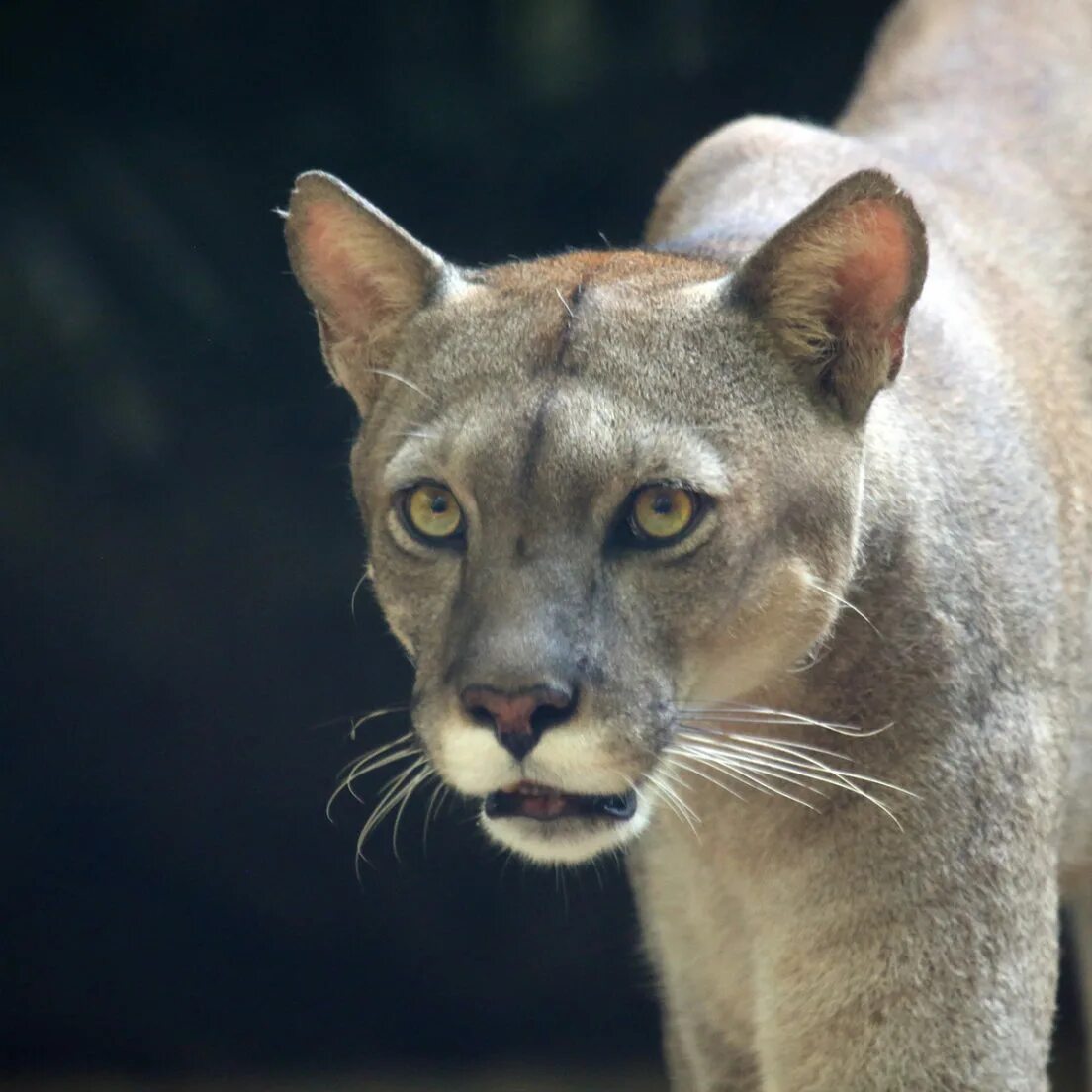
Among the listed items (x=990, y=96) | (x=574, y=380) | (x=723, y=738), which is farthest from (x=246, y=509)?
(x=574, y=380)

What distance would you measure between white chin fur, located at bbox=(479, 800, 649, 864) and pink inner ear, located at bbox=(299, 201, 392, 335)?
1.05 m

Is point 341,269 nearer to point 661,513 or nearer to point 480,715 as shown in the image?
point 661,513

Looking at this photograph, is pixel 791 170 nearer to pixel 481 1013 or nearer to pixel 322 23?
pixel 322 23

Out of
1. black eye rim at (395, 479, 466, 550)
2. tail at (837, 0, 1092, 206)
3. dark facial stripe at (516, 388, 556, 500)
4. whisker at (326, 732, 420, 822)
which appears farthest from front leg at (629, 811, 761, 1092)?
tail at (837, 0, 1092, 206)

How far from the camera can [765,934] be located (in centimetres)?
349

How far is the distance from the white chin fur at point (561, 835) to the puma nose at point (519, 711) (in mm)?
197

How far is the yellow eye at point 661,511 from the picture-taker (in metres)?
3.07

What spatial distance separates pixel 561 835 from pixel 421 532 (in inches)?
22.7

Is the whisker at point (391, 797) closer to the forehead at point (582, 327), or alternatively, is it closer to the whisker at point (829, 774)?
the whisker at point (829, 774)

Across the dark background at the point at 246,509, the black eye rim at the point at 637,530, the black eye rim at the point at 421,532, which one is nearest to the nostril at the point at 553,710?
the black eye rim at the point at 637,530

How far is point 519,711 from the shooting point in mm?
2904

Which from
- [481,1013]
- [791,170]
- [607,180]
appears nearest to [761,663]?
[791,170]

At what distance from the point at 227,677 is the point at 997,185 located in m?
2.94

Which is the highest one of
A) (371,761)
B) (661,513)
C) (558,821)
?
(661,513)
